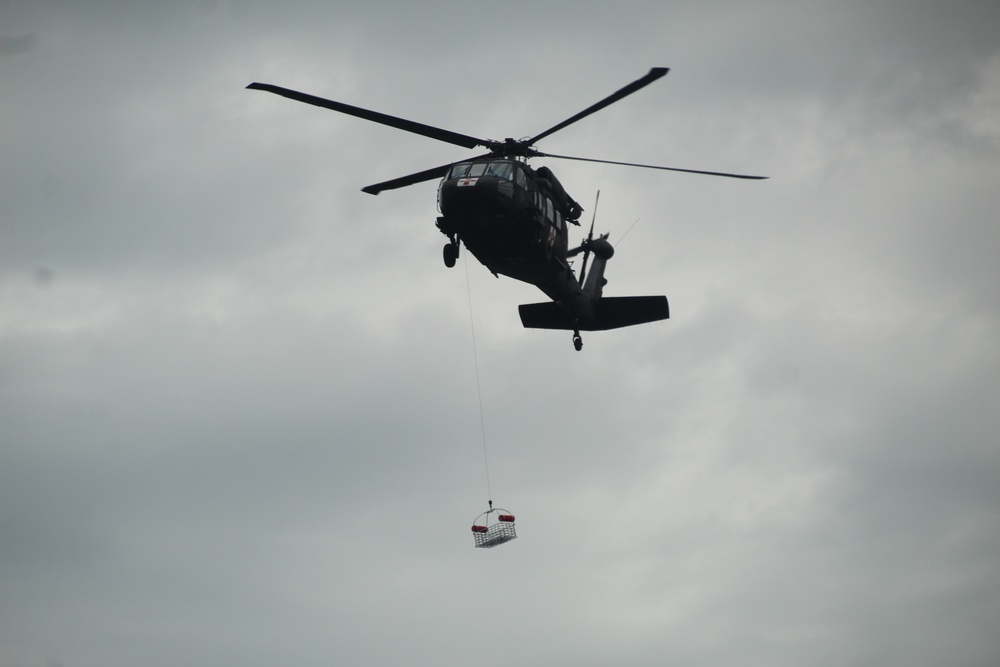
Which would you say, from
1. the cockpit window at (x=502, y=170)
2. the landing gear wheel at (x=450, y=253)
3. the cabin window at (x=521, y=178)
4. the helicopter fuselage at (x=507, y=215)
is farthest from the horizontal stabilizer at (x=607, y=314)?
the cockpit window at (x=502, y=170)

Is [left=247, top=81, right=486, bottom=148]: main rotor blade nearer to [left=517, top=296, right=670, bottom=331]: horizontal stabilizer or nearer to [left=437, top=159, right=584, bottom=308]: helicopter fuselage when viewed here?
[left=437, top=159, right=584, bottom=308]: helicopter fuselage

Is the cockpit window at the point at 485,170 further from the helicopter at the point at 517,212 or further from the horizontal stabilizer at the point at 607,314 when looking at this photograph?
the horizontal stabilizer at the point at 607,314

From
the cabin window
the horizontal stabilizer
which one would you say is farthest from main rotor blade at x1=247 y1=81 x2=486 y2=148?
the horizontal stabilizer

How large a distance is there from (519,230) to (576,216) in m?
3.67

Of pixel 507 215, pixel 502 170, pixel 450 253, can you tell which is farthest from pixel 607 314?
pixel 502 170

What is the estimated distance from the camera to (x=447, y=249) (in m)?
26.8

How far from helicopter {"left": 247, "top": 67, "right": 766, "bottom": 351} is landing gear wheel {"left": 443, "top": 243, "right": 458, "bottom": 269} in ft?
0.08

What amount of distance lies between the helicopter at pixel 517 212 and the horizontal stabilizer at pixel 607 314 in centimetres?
3

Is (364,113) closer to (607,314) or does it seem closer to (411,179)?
(411,179)

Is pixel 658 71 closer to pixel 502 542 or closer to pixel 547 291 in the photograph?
pixel 547 291

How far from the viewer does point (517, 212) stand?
25.4 meters

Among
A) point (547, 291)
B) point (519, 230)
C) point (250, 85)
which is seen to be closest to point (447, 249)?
point (519, 230)

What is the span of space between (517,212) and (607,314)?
7301mm

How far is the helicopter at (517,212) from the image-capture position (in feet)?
82.0
